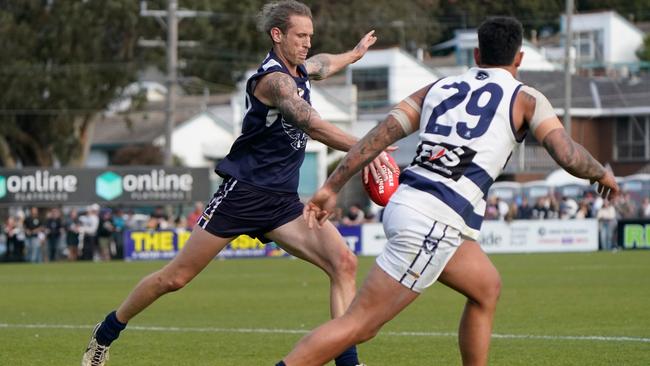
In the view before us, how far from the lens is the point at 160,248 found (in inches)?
1529

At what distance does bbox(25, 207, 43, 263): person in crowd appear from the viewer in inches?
Result: 1553

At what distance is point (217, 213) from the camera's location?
9375 millimetres

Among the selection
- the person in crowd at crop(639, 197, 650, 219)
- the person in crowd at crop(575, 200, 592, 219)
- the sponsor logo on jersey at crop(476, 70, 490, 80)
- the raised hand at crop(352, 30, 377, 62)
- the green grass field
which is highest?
the sponsor logo on jersey at crop(476, 70, 490, 80)

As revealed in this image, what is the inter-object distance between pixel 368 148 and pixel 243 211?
7.68 ft

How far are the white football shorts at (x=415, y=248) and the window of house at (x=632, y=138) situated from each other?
62.8m

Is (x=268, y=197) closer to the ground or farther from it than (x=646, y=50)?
farther from it

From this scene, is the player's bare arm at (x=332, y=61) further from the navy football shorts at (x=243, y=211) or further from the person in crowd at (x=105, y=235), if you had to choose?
the person in crowd at (x=105, y=235)

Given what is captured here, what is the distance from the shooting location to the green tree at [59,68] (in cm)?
6081

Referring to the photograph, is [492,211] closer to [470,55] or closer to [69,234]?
[69,234]

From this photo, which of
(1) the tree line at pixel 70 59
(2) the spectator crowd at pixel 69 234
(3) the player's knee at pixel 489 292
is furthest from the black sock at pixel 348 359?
(1) the tree line at pixel 70 59

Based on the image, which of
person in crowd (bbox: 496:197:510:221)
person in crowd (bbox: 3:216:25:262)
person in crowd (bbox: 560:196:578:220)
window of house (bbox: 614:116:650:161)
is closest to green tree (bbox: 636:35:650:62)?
window of house (bbox: 614:116:650:161)

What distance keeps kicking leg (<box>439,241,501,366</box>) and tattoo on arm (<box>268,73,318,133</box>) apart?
1.66m

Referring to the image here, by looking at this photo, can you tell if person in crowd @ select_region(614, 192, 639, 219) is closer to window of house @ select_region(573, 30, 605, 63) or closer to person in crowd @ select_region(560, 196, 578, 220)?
person in crowd @ select_region(560, 196, 578, 220)

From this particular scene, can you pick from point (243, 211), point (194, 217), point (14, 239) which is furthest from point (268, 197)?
point (14, 239)
